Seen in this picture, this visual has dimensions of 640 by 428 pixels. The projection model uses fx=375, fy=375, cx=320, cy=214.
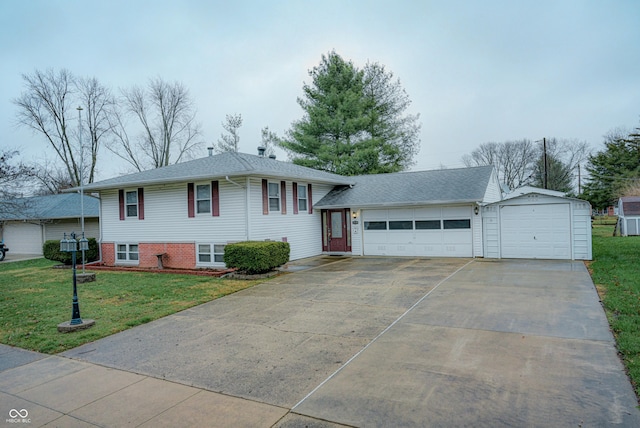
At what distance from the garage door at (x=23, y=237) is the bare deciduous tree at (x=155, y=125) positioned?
10616 millimetres

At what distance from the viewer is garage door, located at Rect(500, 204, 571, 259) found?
40.6 feet

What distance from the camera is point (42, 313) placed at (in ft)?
24.2

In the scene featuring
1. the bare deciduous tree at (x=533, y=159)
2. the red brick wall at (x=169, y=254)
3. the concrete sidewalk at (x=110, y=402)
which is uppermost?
the bare deciduous tree at (x=533, y=159)

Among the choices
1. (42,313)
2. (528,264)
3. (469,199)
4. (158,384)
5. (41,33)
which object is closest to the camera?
(158,384)

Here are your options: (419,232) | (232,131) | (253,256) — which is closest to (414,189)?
(419,232)

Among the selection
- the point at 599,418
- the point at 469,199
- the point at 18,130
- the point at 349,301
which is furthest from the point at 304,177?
the point at 18,130

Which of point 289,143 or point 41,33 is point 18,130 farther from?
point 289,143

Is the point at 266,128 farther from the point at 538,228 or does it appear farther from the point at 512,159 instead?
the point at 512,159

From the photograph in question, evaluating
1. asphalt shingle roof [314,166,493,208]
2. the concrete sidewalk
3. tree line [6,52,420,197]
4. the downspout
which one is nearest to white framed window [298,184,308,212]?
asphalt shingle roof [314,166,493,208]

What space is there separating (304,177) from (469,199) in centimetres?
607

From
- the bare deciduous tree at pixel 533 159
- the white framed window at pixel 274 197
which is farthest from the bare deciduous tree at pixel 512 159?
the white framed window at pixel 274 197

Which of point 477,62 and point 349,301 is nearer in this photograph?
point 349,301

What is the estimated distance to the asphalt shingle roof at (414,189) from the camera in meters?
14.0

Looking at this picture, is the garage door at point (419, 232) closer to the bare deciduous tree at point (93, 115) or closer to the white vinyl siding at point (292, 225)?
the white vinyl siding at point (292, 225)
